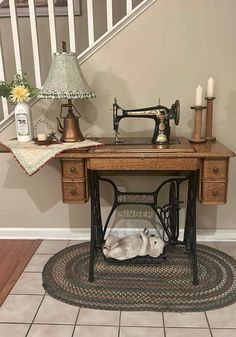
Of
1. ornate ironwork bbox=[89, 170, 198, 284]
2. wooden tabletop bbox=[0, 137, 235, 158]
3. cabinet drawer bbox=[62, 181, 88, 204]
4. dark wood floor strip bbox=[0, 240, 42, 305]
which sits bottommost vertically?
dark wood floor strip bbox=[0, 240, 42, 305]

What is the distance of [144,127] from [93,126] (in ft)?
1.13

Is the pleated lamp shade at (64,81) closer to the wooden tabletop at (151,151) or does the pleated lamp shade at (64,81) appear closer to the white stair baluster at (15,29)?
the wooden tabletop at (151,151)

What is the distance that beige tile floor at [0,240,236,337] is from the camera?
4.83 feet

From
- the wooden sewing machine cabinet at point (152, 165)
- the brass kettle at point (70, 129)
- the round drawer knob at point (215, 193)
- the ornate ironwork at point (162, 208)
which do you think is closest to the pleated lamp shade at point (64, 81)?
the brass kettle at point (70, 129)

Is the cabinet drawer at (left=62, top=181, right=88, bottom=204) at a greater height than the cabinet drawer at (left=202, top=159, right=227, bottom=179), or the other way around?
the cabinet drawer at (left=202, top=159, right=227, bottom=179)

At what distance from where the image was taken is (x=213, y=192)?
1.67 meters

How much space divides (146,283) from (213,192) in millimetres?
643

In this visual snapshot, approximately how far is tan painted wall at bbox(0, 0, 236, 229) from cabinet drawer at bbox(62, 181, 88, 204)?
51 centimetres

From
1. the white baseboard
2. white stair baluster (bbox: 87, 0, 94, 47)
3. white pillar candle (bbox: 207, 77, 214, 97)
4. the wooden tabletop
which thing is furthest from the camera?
the white baseboard

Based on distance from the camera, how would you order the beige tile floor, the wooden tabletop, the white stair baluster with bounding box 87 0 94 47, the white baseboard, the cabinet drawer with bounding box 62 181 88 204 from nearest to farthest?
the beige tile floor → the wooden tabletop → the cabinet drawer with bounding box 62 181 88 204 → the white stair baluster with bounding box 87 0 94 47 → the white baseboard

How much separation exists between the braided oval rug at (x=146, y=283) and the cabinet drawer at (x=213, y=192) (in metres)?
0.50

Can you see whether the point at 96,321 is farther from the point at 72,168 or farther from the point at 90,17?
the point at 90,17

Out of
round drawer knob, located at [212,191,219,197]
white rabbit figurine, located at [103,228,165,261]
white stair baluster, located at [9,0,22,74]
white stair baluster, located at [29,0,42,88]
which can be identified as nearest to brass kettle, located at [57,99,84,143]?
white stair baluster, located at [29,0,42,88]

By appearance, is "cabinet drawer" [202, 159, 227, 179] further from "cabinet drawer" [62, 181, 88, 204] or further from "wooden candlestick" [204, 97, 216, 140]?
"cabinet drawer" [62, 181, 88, 204]
